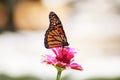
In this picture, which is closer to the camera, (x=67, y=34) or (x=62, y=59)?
(x=62, y=59)

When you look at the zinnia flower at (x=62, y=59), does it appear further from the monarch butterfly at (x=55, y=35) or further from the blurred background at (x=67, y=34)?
the blurred background at (x=67, y=34)

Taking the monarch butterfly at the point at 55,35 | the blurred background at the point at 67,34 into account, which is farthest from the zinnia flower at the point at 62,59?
the blurred background at the point at 67,34

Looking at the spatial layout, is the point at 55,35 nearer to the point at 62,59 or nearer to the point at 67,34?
the point at 62,59

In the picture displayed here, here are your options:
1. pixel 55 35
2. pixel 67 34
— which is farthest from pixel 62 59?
pixel 67 34

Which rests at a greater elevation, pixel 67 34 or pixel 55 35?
pixel 67 34

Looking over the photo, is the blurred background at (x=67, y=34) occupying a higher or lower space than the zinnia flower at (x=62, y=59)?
higher
